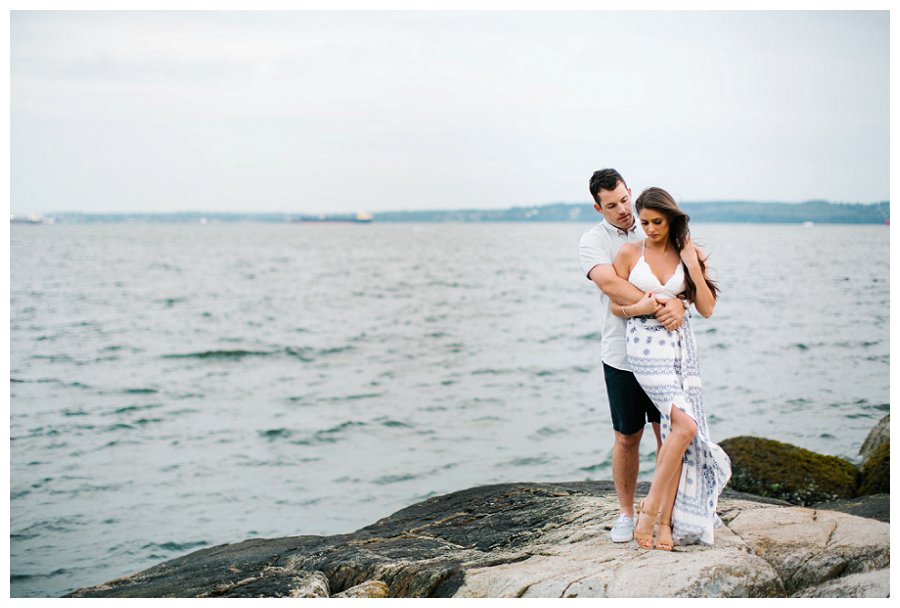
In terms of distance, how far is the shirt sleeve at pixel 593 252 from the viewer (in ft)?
15.9

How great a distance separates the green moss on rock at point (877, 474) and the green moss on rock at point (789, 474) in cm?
11

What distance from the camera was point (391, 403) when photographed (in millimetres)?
15828

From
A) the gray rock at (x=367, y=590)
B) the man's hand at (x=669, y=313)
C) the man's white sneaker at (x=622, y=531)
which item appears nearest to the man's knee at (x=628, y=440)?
the man's white sneaker at (x=622, y=531)

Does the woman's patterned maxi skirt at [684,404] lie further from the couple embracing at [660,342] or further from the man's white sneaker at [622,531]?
the man's white sneaker at [622,531]

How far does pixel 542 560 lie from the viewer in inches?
187

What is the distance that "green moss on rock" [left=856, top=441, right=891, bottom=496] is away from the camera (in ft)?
25.5

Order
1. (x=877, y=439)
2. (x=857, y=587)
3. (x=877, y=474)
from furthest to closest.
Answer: (x=877, y=439)
(x=877, y=474)
(x=857, y=587)

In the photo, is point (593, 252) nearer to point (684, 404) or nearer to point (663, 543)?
point (684, 404)

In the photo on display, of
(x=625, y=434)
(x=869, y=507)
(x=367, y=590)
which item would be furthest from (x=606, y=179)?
(x=869, y=507)

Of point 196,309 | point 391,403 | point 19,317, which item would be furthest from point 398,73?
point 391,403

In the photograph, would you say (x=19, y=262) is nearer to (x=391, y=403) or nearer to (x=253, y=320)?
(x=253, y=320)

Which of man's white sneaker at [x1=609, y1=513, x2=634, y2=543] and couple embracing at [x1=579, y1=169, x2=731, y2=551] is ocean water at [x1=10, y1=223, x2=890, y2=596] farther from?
man's white sneaker at [x1=609, y1=513, x2=634, y2=543]

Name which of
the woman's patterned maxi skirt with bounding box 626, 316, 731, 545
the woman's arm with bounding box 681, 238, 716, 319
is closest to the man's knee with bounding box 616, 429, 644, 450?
the woman's patterned maxi skirt with bounding box 626, 316, 731, 545

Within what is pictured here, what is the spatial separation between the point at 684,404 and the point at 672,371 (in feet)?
0.68
